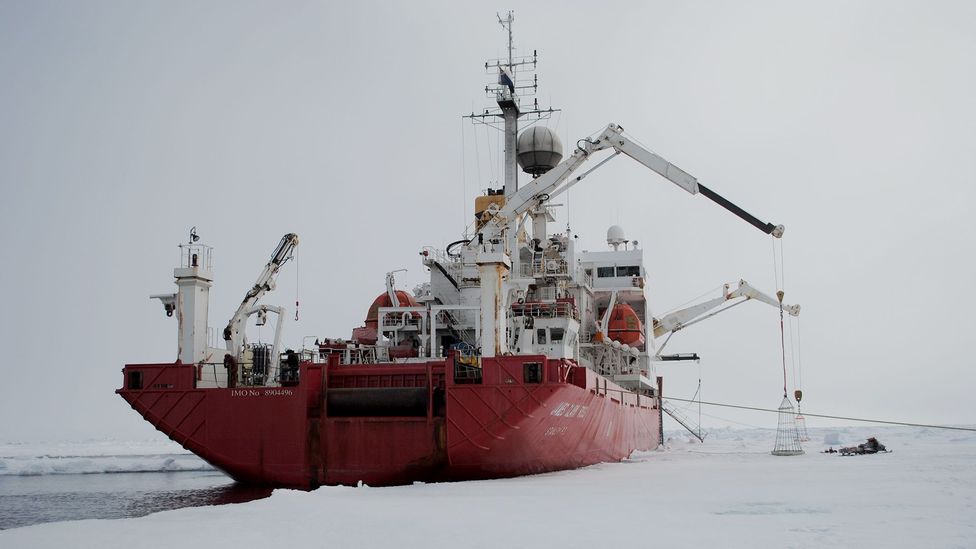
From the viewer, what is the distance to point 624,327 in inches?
1220

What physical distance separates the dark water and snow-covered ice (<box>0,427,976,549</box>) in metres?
4.52

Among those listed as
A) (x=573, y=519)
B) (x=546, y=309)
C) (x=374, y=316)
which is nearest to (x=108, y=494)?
(x=374, y=316)

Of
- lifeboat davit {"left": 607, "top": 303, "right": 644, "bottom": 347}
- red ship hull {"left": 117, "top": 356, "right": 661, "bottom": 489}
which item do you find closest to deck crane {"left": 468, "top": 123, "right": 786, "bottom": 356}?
red ship hull {"left": 117, "top": 356, "right": 661, "bottom": 489}

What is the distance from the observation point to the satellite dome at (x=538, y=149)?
31.9 m

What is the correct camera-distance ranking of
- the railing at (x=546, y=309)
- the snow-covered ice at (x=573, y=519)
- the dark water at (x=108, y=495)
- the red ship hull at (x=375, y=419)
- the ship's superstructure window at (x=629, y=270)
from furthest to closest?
1. the ship's superstructure window at (x=629, y=270)
2. the railing at (x=546, y=309)
3. the red ship hull at (x=375, y=419)
4. the dark water at (x=108, y=495)
5. the snow-covered ice at (x=573, y=519)

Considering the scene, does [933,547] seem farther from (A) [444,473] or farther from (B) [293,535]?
(A) [444,473]

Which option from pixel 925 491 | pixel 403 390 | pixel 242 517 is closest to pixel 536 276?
pixel 403 390

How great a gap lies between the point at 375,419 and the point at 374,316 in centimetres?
856

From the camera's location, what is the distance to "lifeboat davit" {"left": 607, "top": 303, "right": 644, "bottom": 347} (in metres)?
30.9

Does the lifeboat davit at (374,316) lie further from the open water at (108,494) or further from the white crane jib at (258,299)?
the open water at (108,494)

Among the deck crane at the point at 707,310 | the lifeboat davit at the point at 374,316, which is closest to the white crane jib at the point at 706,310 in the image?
the deck crane at the point at 707,310

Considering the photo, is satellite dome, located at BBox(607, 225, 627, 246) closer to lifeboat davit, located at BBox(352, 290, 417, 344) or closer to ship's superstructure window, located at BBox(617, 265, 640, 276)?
ship's superstructure window, located at BBox(617, 265, 640, 276)

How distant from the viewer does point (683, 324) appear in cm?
4084

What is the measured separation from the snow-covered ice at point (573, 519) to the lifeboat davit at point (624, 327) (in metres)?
14.3
